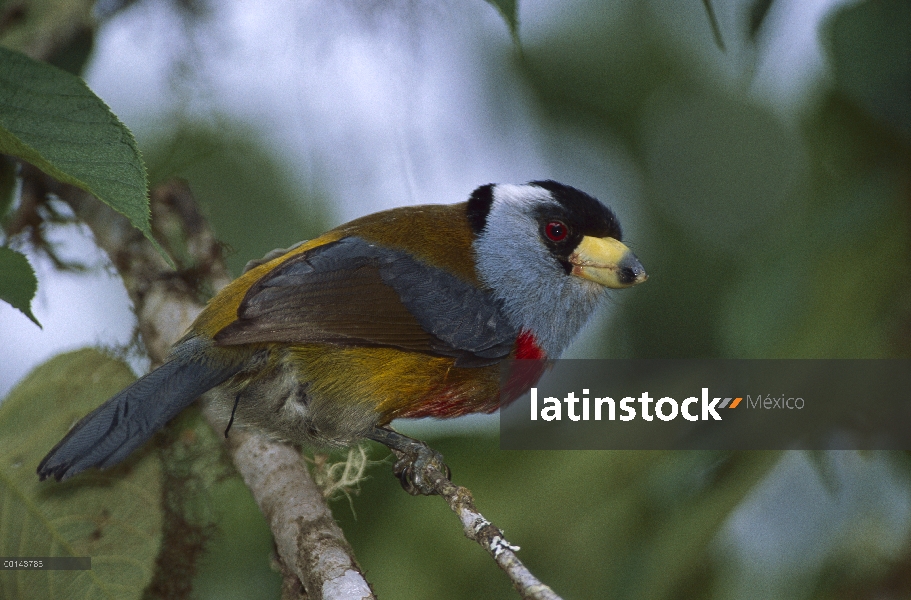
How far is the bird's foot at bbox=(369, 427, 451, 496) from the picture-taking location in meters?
2.03

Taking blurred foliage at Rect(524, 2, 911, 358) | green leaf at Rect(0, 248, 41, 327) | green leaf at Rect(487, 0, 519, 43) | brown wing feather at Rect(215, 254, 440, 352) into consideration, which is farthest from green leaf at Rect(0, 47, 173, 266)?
blurred foliage at Rect(524, 2, 911, 358)

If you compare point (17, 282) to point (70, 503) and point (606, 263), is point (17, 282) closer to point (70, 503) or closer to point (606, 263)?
point (70, 503)

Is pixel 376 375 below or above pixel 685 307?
above

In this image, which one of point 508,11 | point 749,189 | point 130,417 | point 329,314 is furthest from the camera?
point 749,189

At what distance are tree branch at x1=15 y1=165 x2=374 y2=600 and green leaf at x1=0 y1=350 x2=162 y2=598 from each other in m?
0.24

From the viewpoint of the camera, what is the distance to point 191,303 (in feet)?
7.51

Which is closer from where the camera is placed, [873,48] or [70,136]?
[70,136]

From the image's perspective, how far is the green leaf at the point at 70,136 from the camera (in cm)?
126

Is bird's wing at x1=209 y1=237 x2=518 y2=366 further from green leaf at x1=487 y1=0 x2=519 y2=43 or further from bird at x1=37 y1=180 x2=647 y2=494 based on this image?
green leaf at x1=487 y1=0 x2=519 y2=43

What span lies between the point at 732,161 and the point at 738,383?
38.3 inches

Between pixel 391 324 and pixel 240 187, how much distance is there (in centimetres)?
93

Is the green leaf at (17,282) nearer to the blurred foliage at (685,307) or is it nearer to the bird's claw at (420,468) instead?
the blurred foliage at (685,307)

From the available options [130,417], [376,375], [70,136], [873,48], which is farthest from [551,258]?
[70,136]

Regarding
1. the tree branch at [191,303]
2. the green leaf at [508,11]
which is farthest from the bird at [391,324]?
the green leaf at [508,11]
